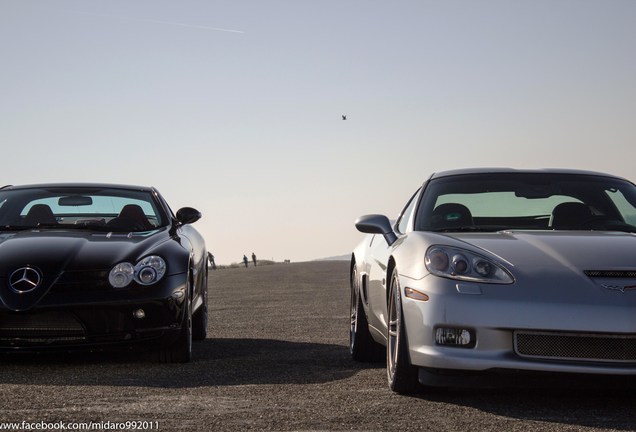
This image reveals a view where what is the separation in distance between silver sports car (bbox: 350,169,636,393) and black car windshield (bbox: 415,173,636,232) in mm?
18

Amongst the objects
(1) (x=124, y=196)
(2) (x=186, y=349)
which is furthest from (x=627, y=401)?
(1) (x=124, y=196)

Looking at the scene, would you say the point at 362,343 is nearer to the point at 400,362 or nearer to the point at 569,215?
the point at 569,215

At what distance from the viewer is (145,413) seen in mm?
5762

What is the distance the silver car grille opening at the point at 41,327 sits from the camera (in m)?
7.79

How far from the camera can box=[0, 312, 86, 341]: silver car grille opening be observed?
25.5ft

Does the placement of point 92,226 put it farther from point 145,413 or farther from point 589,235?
point 589,235

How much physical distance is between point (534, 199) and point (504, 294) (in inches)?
83.4

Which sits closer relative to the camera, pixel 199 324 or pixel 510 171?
pixel 510 171

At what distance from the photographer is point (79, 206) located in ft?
32.2

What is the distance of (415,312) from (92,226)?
3808 mm

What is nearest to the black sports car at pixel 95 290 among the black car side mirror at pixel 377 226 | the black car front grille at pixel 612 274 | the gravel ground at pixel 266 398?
the gravel ground at pixel 266 398

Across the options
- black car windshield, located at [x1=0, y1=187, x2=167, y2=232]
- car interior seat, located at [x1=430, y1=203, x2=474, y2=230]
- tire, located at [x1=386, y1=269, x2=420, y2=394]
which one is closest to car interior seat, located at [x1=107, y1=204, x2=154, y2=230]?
black car windshield, located at [x1=0, y1=187, x2=167, y2=232]

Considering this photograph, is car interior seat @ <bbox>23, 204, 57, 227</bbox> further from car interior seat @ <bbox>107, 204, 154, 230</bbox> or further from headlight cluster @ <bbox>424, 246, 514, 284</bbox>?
headlight cluster @ <bbox>424, 246, 514, 284</bbox>

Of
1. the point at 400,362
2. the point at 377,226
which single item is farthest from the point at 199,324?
the point at 400,362
